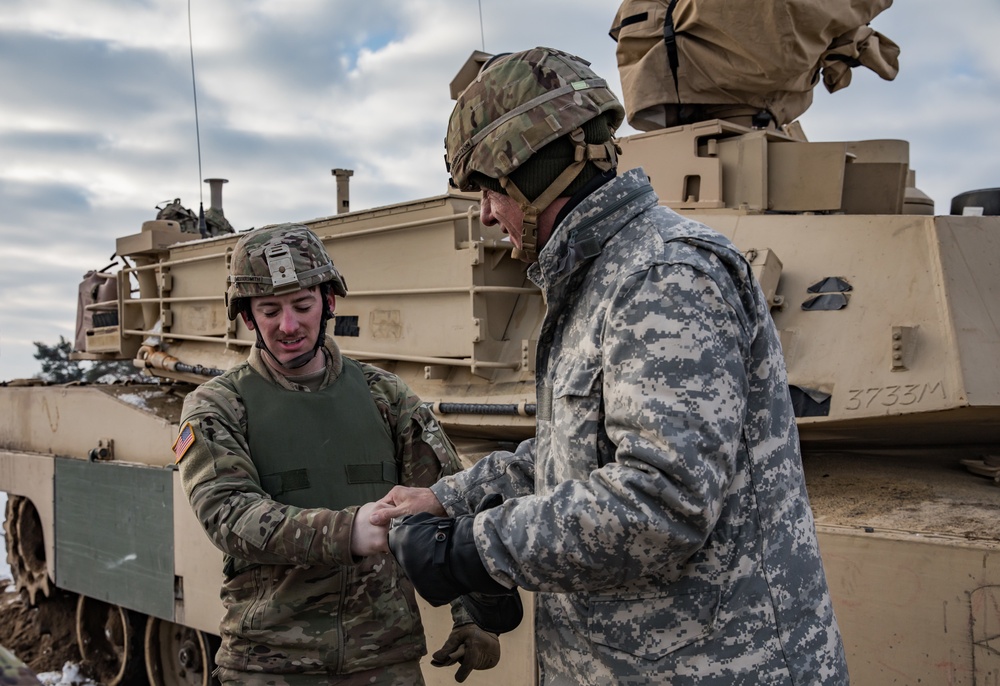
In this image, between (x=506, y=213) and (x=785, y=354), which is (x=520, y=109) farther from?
(x=785, y=354)

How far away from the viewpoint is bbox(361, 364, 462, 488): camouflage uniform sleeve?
3.04 metres

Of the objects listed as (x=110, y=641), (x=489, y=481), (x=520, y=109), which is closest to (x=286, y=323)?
(x=489, y=481)

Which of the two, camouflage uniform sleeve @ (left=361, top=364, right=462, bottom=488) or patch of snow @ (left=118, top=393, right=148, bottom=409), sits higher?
camouflage uniform sleeve @ (left=361, top=364, right=462, bottom=488)

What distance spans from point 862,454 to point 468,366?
6.22 ft

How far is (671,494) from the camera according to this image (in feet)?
5.18

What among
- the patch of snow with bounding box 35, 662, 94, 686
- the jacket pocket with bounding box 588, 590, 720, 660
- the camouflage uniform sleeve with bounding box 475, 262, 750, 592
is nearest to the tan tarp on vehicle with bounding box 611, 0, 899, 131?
the camouflage uniform sleeve with bounding box 475, 262, 750, 592

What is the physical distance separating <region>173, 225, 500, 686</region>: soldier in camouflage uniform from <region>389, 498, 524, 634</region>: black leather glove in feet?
2.24

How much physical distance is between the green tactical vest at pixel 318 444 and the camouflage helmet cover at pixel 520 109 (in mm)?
1117

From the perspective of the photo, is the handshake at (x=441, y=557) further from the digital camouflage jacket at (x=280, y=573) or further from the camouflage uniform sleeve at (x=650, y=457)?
the digital camouflage jacket at (x=280, y=573)

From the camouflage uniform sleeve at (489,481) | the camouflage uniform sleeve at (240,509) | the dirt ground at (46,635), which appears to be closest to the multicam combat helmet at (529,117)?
the camouflage uniform sleeve at (489,481)

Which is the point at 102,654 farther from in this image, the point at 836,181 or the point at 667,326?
the point at 667,326

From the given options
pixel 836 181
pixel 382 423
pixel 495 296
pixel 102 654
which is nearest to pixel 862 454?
pixel 836 181

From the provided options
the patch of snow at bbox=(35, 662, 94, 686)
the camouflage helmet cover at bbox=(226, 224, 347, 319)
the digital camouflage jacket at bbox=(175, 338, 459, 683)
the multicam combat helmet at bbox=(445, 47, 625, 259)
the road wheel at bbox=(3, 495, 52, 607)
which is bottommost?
the patch of snow at bbox=(35, 662, 94, 686)

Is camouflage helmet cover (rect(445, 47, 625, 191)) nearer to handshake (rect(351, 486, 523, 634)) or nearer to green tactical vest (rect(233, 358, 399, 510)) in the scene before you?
handshake (rect(351, 486, 523, 634))
